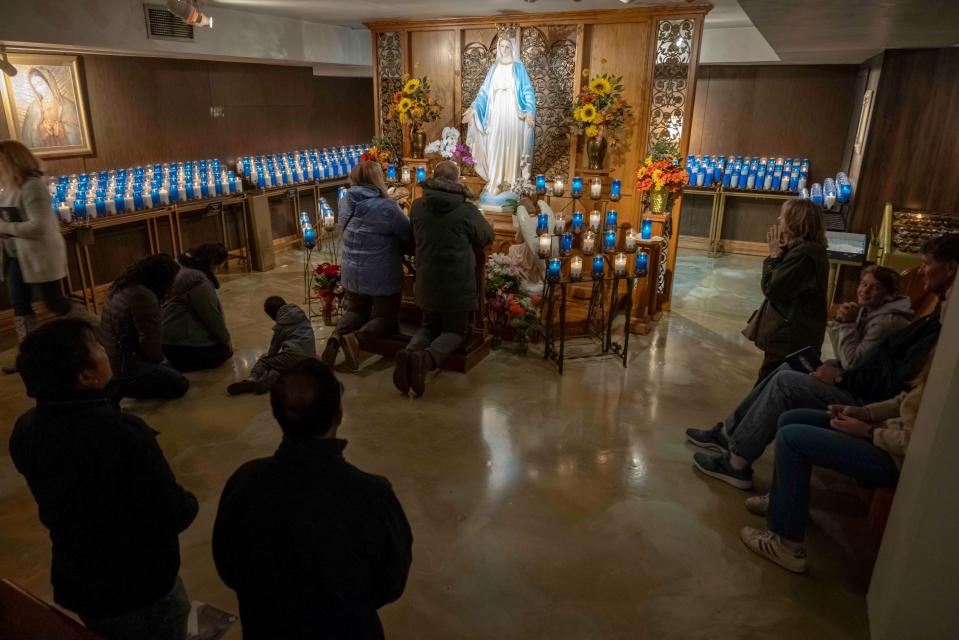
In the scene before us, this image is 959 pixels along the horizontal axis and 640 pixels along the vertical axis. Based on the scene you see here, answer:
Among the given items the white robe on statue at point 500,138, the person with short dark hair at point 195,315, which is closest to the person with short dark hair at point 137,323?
the person with short dark hair at point 195,315

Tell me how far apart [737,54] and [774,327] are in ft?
16.2

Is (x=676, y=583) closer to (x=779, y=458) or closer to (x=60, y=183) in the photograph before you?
(x=779, y=458)

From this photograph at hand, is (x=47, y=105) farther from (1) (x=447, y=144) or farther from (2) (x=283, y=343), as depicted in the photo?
(1) (x=447, y=144)

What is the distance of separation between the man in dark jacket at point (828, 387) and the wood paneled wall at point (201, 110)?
591 cm

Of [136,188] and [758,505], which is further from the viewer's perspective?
[136,188]

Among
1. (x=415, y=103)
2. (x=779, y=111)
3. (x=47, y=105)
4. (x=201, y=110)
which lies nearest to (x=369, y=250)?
(x=415, y=103)

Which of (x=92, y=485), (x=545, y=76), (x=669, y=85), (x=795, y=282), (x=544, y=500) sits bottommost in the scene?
(x=544, y=500)

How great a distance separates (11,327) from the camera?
5.15 meters

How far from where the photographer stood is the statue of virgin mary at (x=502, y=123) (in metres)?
6.16

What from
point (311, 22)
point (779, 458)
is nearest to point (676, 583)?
point (779, 458)

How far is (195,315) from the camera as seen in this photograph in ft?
13.9

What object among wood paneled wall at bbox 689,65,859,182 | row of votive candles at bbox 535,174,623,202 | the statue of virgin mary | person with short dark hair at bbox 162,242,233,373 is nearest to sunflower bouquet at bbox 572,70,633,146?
row of votive candles at bbox 535,174,623,202

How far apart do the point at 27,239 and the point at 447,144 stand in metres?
4.00

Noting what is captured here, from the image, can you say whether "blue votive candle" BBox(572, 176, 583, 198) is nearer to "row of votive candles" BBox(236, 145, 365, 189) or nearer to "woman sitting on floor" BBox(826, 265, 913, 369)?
"woman sitting on floor" BBox(826, 265, 913, 369)
